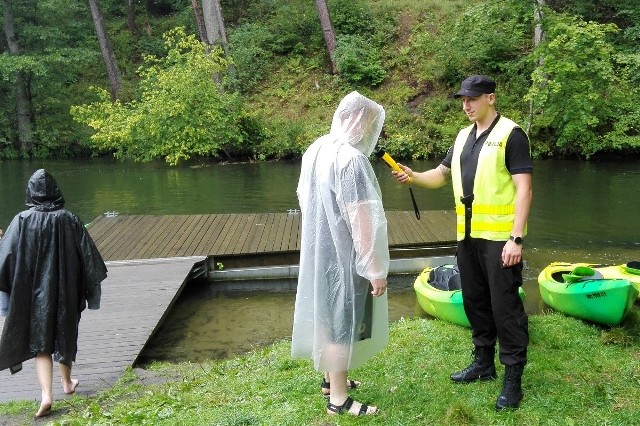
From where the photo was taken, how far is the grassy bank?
3.29 m

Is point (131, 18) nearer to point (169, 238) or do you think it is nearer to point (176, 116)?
point (176, 116)

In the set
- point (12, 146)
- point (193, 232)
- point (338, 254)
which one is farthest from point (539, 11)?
point (12, 146)

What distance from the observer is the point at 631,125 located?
669 inches

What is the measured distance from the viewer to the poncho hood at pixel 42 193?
4160mm

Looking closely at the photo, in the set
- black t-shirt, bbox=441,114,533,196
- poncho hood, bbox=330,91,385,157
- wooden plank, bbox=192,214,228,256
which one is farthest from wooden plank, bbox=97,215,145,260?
black t-shirt, bbox=441,114,533,196

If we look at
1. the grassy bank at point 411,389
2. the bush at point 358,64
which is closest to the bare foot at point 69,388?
the grassy bank at point 411,389

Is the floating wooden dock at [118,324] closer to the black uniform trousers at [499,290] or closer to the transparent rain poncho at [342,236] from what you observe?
the transparent rain poncho at [342,236]

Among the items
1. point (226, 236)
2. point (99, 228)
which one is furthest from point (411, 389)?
point (99, 228)

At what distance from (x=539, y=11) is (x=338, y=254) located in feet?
52.4

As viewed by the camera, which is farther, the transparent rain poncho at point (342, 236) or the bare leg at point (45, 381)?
the bare leg at point (45, 381)

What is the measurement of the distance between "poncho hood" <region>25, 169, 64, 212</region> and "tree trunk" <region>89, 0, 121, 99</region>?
69.3ft

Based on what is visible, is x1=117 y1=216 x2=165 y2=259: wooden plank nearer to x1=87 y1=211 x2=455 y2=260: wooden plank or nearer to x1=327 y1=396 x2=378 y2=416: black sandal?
x1=87 y1=211 x2=455 y2=260: wooden plank

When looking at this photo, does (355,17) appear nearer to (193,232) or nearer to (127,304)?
(193,232)

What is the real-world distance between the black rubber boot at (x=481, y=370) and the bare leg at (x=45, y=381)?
2.63 metres
